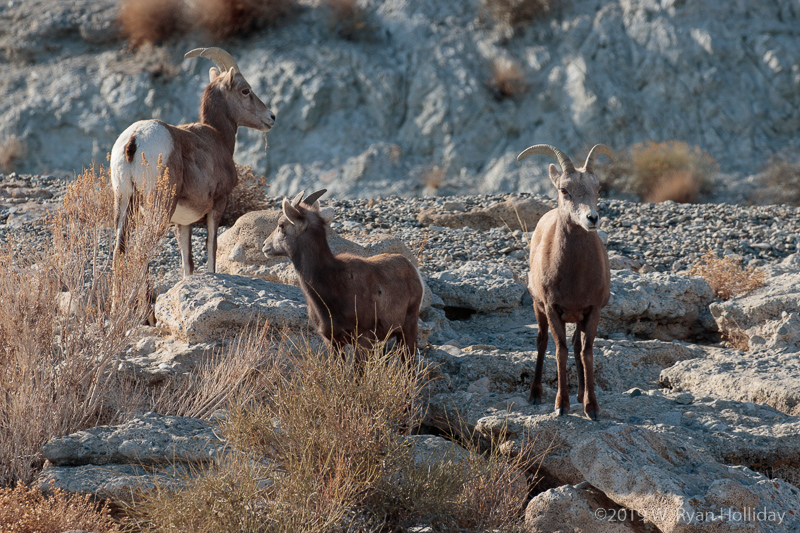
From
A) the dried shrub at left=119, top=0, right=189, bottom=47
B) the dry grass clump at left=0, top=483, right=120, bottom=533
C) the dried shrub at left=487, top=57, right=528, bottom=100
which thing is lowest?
the dry grass clump at left=0, top=483, right=120, bottom=533

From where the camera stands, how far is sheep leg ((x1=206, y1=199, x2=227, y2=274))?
25.9 ft

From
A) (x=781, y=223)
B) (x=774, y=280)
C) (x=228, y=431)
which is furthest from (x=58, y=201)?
(x=781, y=223)

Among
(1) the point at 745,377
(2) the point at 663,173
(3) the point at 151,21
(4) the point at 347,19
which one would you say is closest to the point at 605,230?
(2) the point at 663,173

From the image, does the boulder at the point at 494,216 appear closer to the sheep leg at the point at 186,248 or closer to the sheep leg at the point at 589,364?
the sheep leg at the point at 186,248

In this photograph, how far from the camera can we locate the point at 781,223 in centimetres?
1157

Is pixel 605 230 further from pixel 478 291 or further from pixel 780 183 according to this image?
pixel 780 183

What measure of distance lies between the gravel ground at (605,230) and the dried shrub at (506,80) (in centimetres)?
610

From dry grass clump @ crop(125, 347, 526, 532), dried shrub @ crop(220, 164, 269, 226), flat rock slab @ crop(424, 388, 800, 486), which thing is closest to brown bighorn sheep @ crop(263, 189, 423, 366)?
flat rock slab @ crop(424, 388, 800, 486)

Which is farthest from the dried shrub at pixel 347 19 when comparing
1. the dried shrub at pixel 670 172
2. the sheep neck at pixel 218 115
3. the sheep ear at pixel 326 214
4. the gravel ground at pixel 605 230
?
the sheep ear at pixel 326 214

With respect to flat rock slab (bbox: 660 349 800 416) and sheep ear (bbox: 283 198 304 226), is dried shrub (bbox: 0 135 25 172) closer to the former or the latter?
sheep ear (bbox: 283 198 304 226)

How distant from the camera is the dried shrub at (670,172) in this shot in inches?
626

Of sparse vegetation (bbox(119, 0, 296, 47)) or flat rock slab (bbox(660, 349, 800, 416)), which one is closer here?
flat rock slab (bbox(660, 349, 800, 416))

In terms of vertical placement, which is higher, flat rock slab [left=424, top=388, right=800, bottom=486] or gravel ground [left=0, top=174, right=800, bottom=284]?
gravel ground [left=0, top=174, right=800, bottom=284]

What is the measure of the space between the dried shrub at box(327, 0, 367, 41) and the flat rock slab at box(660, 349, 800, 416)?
564 inches
